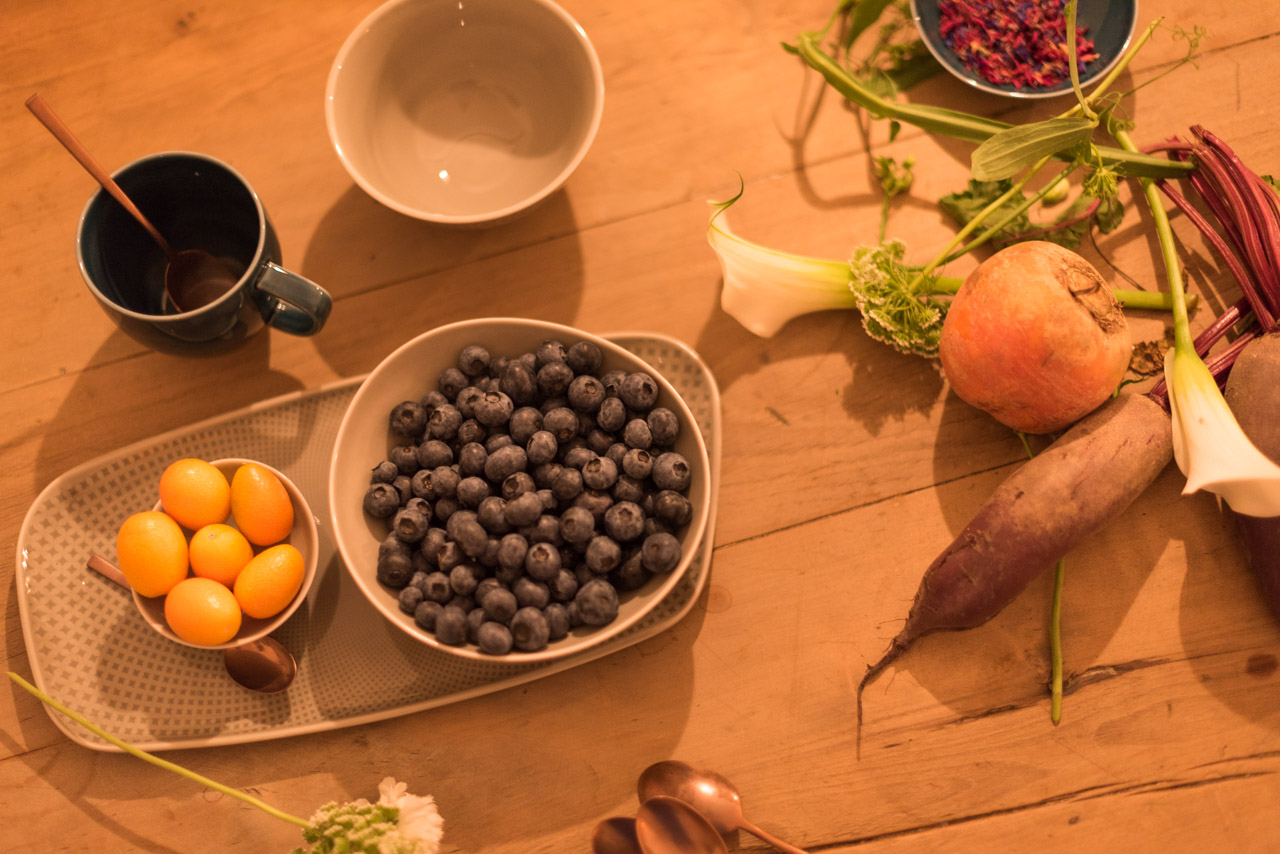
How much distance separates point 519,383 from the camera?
0.85m

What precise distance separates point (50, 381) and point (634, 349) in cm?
72

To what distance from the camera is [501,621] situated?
778 millimetres

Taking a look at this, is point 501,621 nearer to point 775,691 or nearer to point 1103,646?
point 775,691

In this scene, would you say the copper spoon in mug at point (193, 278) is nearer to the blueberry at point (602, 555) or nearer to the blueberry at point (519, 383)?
the blueberry at point (519, 383)

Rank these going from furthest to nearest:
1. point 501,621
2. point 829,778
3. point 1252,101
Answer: point 1252,101, point 829,778, point 501,621

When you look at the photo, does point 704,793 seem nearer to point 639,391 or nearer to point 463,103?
point 639,391

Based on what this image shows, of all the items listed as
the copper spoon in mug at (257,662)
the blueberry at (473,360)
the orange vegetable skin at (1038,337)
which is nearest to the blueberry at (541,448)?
the blueberry at (473,360)

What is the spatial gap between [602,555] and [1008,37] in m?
0.83

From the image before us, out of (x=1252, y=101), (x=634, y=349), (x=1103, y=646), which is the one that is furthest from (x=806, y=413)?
(x=1252, y=101)

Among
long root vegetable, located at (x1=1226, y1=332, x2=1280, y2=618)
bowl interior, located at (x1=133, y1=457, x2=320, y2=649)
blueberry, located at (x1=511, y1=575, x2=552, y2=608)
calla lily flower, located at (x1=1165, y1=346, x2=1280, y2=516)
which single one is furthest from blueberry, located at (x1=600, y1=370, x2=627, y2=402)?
long root vegetable, located at (x1=1226, y1=332, x2=1280, y2=618)

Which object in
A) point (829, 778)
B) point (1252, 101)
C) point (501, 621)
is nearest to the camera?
point (501, 621)

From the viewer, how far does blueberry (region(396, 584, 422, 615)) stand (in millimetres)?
792

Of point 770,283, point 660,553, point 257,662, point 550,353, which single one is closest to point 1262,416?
point 770,283

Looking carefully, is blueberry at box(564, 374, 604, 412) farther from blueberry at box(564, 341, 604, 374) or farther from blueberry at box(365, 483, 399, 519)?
blueberry at box(365, 483, 399, 519)
